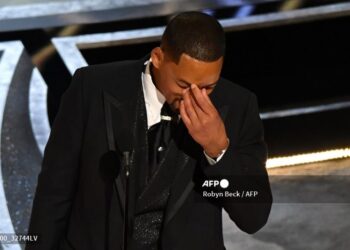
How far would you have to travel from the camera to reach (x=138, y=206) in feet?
5.75

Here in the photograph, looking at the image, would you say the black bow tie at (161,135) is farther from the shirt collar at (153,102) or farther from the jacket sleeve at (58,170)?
the jacket sleeve at (58,170)

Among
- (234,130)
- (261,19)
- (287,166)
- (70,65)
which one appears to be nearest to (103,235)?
(234,130)

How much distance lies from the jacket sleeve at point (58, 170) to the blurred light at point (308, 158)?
210 centimetres

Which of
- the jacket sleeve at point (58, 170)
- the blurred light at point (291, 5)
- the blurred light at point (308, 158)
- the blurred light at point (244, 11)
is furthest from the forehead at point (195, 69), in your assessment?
the blurred light at point (291, 5)

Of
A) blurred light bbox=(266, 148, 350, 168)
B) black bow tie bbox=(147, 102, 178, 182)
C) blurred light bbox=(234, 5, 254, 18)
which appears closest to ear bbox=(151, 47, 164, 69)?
black bow tie bbox=(147, 102, 178, 182)

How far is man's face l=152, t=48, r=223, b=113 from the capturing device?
1612 millimetres

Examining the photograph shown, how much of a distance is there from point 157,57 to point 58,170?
0.42m

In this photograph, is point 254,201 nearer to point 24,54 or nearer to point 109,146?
point 109,146

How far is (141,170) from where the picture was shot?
69.1 inches

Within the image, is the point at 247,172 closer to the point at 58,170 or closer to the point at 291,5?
the point at 58,170

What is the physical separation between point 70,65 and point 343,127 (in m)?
1.72

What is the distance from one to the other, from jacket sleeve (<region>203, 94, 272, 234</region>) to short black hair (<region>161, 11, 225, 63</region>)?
266 mm

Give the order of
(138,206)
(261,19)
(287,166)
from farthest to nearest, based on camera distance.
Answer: (261,19) < (287,166) < (138,206)

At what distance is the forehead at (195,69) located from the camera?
161cm
